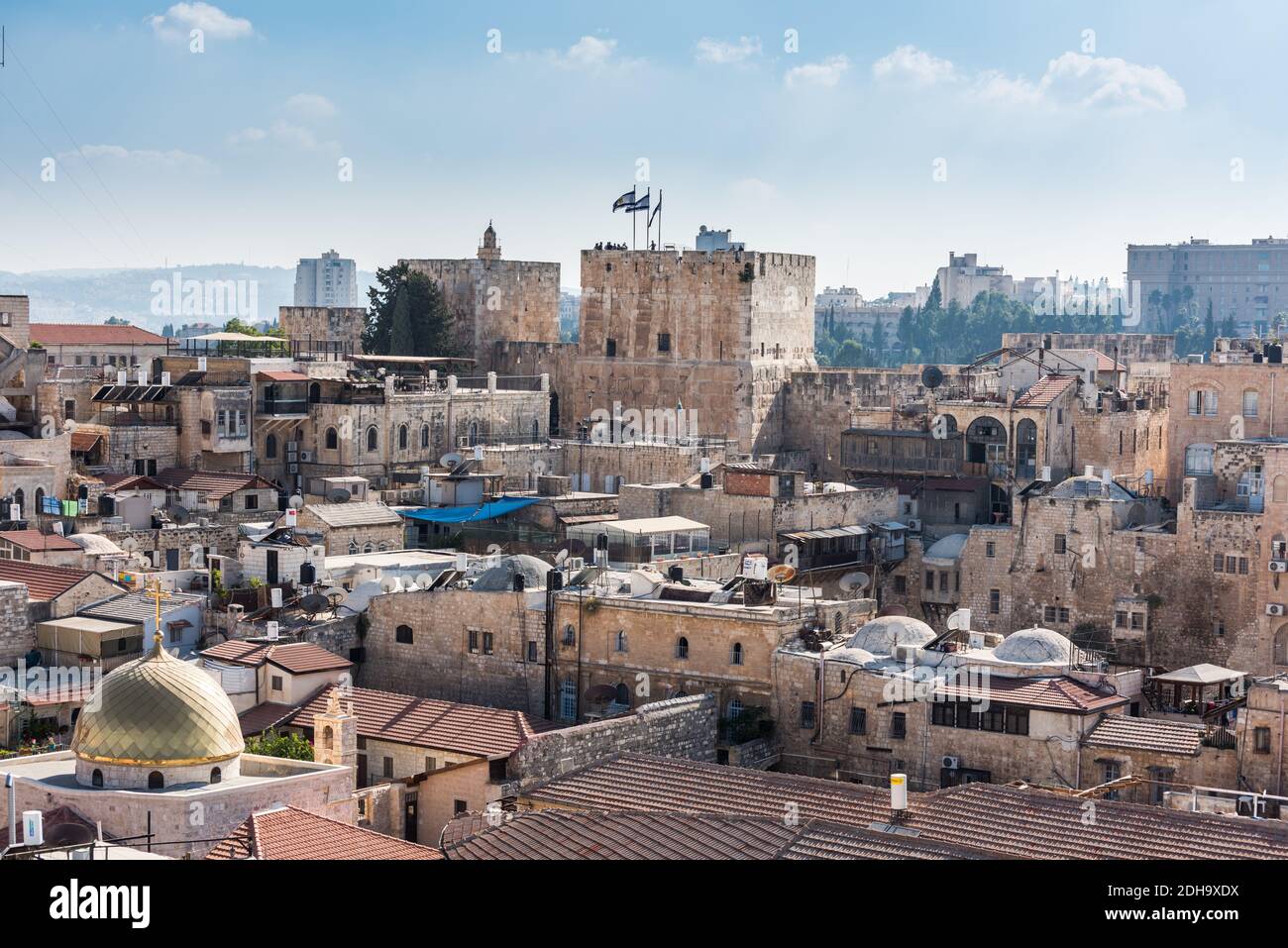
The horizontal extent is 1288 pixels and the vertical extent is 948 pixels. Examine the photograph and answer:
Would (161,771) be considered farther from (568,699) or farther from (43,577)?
(43,577)

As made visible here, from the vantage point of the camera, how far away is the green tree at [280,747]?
3009 centimetres

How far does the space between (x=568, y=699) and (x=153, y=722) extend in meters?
10.9

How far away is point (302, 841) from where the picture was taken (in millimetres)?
23266

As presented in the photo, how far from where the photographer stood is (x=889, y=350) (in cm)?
16925

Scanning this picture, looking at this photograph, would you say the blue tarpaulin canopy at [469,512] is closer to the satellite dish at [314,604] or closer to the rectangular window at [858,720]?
the satellite dish at [314,604]

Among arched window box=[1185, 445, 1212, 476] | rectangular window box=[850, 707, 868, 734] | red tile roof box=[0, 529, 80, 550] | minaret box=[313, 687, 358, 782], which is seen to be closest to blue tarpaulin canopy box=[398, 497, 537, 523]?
red tile roof box=[0, 529, 80, 550]

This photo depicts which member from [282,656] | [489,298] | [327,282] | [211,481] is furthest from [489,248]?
[327,282]

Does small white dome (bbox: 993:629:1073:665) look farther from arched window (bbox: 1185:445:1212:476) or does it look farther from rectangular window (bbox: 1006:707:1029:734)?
arched window (bbox: 1185:445:1212:476)

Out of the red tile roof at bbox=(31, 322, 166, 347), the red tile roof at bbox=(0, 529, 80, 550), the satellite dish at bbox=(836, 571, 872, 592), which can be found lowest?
the satellite dish at bbox=(836, 571, 872, 592)

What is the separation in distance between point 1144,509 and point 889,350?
125657 millimetres

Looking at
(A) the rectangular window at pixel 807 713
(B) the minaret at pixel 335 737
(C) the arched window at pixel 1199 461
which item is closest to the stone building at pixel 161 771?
(B) the minaret at pixel 335 737

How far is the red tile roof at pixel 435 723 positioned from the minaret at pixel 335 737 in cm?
81

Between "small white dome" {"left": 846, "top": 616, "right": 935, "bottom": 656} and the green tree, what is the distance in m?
8.88

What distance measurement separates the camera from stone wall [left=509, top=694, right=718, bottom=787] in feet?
96.1
